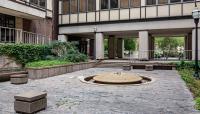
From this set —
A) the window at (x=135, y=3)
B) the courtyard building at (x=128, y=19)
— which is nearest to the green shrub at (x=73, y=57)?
the courtyard building at (x=128, y=19)

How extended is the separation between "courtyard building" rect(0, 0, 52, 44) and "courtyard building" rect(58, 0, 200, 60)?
8.49 feet

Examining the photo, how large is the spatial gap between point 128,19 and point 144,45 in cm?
313

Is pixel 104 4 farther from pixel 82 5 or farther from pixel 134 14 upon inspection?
pixel 134 14

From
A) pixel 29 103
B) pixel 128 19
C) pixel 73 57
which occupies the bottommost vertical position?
pixel 29 103

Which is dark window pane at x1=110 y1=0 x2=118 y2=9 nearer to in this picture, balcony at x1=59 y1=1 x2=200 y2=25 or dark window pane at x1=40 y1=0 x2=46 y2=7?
balcony at x1=59 y1=1 x2=200 y2=25

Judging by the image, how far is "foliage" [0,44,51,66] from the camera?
517 inches

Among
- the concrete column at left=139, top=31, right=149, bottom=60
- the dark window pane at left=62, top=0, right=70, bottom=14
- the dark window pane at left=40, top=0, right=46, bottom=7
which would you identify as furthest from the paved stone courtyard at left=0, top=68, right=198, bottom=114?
the dark window pane at left=62, top=0, right=70, bottom=14

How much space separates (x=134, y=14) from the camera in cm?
2166

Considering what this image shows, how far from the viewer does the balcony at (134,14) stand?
64.9ft

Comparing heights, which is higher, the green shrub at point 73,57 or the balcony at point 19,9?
the balcony at point 19,9

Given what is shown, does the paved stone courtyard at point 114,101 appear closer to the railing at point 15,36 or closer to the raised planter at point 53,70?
the raised planter at point 53,70

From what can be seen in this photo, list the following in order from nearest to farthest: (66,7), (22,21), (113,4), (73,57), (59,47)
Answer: (73,57) → (59,47) → (22,21) → (113,4) → (66,7)

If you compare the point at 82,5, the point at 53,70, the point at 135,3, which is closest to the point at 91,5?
the point at 82,5

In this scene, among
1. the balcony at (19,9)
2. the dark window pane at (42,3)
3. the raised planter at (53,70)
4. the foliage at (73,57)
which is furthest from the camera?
the dark window pane at (42,3)
